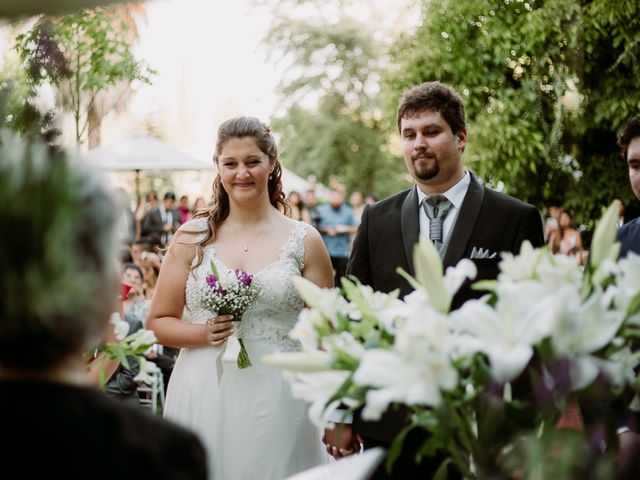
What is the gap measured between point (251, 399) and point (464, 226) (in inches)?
48.8

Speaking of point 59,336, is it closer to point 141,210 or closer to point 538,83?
point 538,83

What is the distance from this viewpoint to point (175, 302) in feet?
12.4

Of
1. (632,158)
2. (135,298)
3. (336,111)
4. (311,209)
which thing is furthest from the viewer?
(336,111)

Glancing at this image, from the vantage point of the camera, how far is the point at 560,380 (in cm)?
140

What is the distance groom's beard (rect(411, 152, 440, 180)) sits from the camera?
3.21 m

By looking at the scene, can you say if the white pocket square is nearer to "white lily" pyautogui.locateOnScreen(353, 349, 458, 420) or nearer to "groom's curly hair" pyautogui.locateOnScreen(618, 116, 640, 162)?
"groom's curly hair" pyautogui.locateOnScreen(618, 116, 640, 162)

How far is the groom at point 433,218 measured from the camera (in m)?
3.09

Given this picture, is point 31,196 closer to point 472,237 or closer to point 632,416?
point 632,416

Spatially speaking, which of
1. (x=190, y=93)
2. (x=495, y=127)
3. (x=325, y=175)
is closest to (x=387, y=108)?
(x=495, y=127)

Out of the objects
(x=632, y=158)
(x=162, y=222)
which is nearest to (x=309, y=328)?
(x=632, y=158)

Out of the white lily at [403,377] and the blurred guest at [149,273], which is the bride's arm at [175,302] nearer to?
the white lily at [403,377]

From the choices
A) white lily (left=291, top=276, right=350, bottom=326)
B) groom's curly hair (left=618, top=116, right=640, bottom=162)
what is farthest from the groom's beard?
white lily (left=291, top=276, right=350, bottom=326)

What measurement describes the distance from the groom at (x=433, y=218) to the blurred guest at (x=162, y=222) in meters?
12.8

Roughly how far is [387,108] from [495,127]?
193cm
